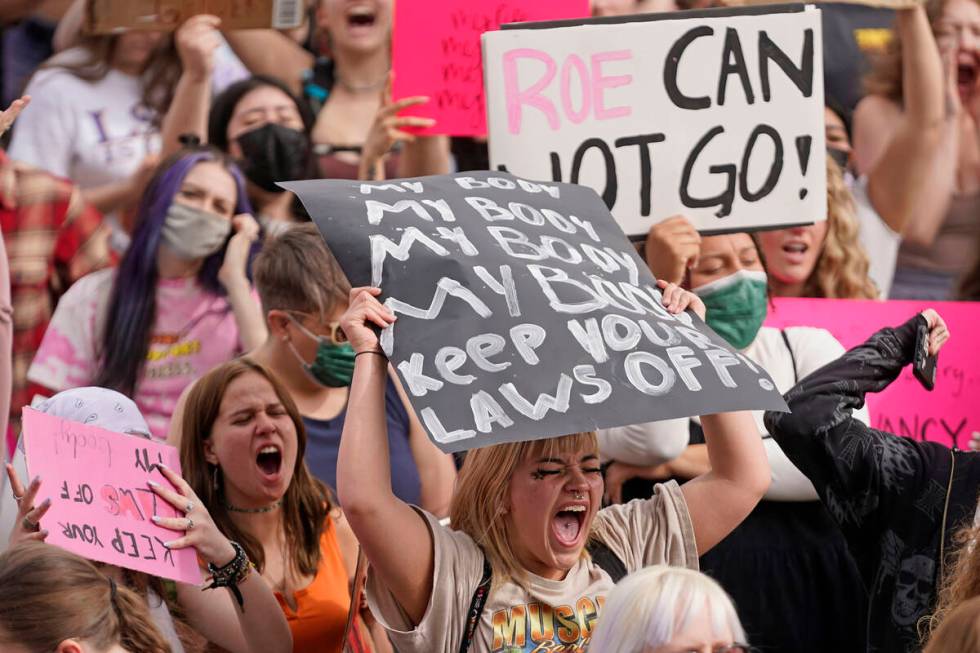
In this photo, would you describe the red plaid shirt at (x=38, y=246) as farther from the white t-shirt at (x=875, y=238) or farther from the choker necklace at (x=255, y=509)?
the white t-shirt at (x=875, y=238)

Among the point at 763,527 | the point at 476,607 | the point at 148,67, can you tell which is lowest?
the point at 763,527

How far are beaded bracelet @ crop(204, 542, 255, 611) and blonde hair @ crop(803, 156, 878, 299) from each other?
2531mm

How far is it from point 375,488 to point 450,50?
1876 mm

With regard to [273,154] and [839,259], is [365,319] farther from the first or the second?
[839,259]

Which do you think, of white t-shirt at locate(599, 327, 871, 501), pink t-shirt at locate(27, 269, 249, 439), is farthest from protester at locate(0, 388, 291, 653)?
pink t-shirt at locate(27, 269, 249, 439)

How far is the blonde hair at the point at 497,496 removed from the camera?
283 cm

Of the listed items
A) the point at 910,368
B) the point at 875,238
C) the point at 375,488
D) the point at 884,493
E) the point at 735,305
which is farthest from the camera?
the point at 875,238

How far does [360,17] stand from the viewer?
526 cm

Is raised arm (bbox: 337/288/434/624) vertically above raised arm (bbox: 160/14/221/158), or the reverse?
raised arm (bbox: 160/14/221/158)

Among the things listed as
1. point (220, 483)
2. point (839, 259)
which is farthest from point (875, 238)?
point (220, 483)

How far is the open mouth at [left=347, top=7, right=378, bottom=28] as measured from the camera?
207 inches

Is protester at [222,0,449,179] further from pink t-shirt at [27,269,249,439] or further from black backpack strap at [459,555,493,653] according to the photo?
black backpack strap at [459,555,493,653]

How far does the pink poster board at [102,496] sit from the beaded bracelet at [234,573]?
80 mm

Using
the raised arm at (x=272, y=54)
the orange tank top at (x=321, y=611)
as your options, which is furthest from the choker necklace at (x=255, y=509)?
the raised arm at (x=272, y=54)
